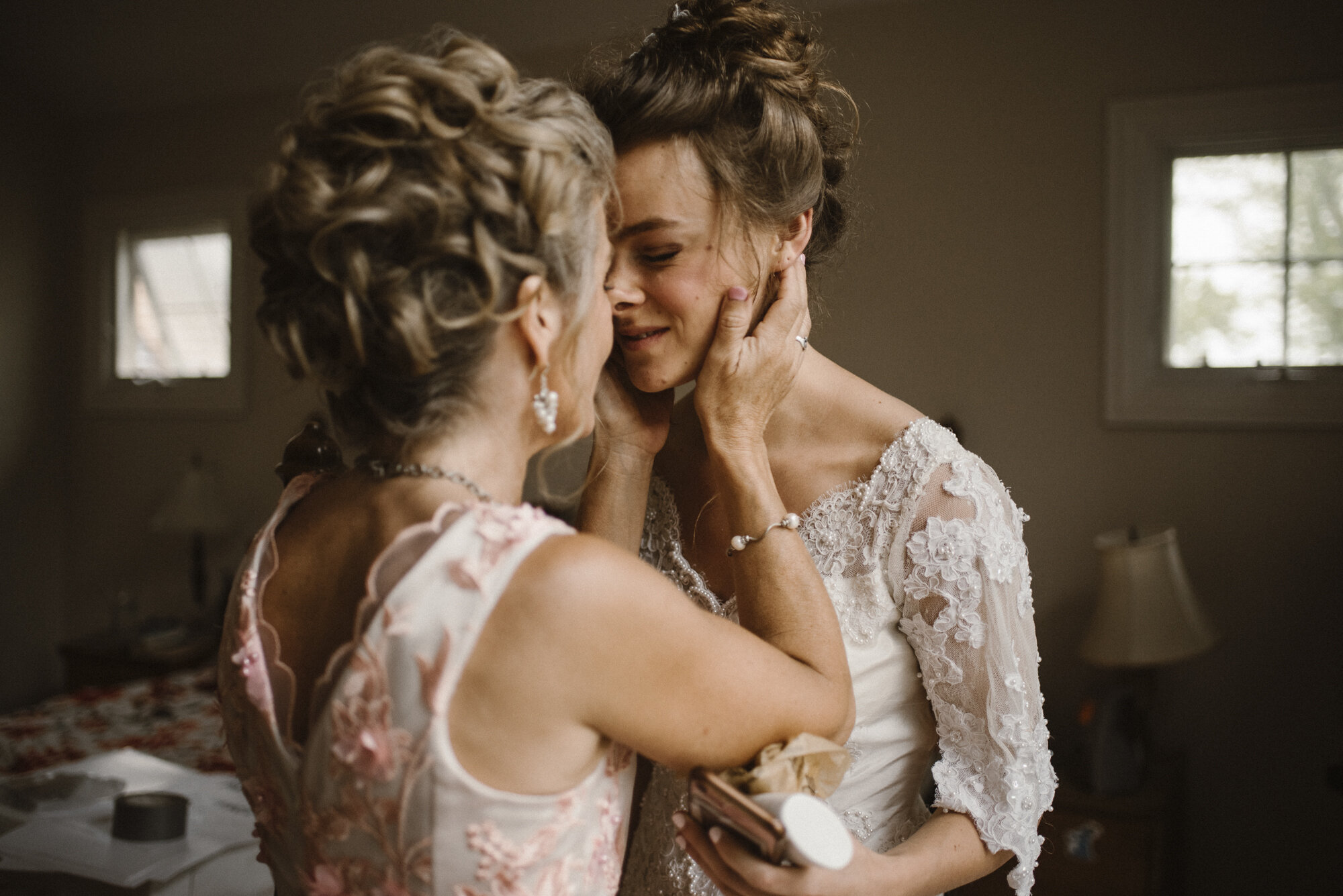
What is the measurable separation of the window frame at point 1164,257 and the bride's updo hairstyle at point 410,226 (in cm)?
281

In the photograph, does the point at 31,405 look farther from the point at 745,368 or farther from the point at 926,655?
the point at 926,655

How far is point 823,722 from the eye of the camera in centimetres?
95

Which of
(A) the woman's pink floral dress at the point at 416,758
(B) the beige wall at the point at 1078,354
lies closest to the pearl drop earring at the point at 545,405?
(A) the woman's pink floral dress at the point at 416,758

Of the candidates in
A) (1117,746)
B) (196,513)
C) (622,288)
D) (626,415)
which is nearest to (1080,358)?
(1117,746)

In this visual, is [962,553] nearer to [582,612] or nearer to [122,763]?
[582,612]

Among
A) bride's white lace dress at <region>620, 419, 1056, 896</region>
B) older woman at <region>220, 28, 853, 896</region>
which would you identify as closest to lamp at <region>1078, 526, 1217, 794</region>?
Answer: bride's white lace dress at <region>620, 419, 1056, 896</region>

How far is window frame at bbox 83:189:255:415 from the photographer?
16.6 feet

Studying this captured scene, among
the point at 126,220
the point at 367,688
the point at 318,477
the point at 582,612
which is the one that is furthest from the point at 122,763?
the point at 126,220

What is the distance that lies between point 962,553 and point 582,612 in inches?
22.4

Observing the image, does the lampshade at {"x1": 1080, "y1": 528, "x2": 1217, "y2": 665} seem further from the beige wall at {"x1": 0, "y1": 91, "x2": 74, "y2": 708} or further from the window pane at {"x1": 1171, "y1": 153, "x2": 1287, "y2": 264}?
the beige wall at {"x1": 0, "y1": 91, "x2": 74, "y2": 708}

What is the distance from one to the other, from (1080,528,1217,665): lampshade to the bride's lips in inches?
83.6

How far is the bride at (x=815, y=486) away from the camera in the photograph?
3.83ft

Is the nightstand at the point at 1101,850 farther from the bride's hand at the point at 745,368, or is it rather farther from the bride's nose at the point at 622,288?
the bride's nose at the point at 622,288

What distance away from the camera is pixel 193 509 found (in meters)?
4.83
